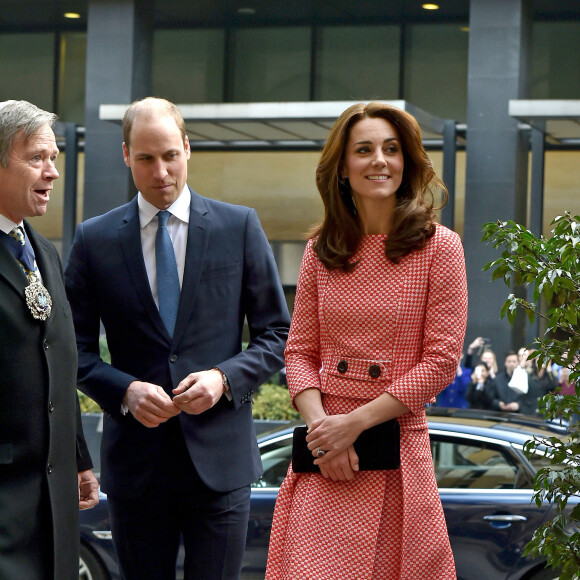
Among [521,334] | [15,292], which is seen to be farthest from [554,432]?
[521,334]

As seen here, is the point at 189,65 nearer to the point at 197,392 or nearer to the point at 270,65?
the point at 270,65

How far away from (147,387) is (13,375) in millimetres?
559

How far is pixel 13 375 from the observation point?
10.9 feet

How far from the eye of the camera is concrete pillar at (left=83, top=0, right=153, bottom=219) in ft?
70.6

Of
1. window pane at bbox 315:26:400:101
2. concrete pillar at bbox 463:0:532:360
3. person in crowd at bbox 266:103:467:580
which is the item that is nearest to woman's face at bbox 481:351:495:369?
concrete pillar at bbox 463:0:532:360

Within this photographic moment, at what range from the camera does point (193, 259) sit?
398 cm

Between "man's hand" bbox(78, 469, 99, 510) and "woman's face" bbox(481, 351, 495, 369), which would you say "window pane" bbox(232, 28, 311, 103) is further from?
"man's hand" bbox(78, 469, 99, 510)

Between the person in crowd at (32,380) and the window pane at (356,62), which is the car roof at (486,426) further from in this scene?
the window pane at (356,62)

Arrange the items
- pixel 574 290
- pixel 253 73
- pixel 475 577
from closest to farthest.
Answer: pixel 574 290 → pixel 475 577 → pixel 253 73

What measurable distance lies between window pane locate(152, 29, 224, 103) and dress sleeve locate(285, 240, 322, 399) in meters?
20.2

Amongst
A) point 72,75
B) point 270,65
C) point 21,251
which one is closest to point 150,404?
point 21,251

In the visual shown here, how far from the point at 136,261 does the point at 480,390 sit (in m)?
11.3

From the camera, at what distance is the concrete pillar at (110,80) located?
70.6ft

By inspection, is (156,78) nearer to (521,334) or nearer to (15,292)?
(521,334)
